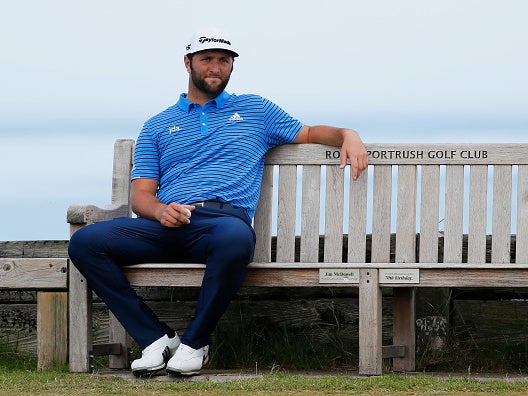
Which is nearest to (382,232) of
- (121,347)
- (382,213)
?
(382,213)

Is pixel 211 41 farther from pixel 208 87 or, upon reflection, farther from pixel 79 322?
pixel 79 322

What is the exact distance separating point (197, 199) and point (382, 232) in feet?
3.21

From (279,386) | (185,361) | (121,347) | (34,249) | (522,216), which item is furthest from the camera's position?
(34,249)

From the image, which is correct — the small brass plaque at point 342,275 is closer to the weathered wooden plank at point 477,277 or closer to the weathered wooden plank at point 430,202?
the weathered wooden plank at point 477,277

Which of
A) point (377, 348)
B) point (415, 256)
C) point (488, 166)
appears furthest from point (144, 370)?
point (488, 166)

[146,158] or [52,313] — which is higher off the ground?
[146,158]

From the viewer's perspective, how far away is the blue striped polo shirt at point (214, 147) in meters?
6.13

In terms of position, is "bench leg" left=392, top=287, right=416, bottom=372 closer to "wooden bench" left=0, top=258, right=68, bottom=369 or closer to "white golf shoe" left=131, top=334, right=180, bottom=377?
"white golf shoe" left=131, top=334, right=180, bottom=377

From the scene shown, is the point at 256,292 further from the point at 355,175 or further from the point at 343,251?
the point at 355,175

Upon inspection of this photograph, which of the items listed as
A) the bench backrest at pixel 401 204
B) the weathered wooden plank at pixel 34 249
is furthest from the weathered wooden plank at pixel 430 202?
the weathered wooden plank at pixel 34 249

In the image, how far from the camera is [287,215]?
20.7ft

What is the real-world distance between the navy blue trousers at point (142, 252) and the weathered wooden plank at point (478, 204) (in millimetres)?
1136

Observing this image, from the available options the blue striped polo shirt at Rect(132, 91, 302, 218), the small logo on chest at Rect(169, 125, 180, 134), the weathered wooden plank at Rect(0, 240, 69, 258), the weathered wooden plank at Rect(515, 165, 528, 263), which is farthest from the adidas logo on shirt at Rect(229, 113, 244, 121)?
the weathered wooden plank at Rect(0, 240, 69, 258)

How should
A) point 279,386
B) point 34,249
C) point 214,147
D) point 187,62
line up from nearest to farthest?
point 279,386 → point 214,147 → point 187,62 → point 34,249
